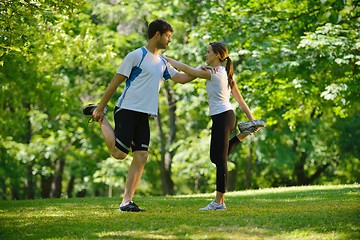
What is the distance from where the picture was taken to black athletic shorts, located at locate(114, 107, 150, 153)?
7.71 metres

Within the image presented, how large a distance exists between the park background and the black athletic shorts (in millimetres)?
3616

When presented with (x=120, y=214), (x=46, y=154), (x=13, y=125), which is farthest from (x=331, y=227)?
(x=46, y=154)

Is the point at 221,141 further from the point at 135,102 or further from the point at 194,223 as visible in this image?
the point at 194,223

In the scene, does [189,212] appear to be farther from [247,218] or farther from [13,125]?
[13,125]

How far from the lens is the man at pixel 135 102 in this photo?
25.3 feet

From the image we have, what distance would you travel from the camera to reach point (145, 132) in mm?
7922

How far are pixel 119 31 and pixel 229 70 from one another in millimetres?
19081

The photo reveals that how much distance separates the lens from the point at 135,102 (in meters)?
7.71

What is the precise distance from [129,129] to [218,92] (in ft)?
4.25

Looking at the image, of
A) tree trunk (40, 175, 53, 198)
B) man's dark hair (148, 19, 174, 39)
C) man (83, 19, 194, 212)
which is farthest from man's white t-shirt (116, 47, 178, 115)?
tree trunk (40, 175, 53, 198)

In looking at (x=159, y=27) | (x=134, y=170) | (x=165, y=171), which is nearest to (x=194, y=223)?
(x=134, y=170)

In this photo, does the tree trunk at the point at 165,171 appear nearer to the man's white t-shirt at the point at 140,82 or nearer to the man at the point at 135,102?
the man at the point at 135,102

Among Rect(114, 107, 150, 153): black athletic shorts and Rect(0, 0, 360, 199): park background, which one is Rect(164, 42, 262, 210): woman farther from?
Rect(0, 0, 360, 199): park background

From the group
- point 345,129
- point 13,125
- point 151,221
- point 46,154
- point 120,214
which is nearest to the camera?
point 151,221
